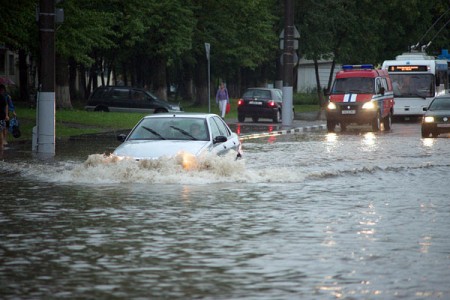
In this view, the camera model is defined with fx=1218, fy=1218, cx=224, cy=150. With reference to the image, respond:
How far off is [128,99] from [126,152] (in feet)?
121

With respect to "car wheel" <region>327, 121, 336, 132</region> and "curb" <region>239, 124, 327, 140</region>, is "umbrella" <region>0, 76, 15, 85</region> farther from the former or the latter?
"car wheel" <region>327, 121, 336, 132</region>

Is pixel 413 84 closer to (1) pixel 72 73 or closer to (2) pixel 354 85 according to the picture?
(2) pixel 354 85

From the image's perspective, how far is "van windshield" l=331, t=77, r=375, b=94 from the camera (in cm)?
4597

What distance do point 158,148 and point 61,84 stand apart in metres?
35.0

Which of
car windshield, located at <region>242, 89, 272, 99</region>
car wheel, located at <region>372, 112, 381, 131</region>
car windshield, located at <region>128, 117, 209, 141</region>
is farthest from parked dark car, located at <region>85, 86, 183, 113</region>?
car windshield, located at <region>128, 117, 209, 141</region>

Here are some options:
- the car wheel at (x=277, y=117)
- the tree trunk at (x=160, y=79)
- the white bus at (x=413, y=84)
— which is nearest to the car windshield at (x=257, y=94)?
the car wheel at (x=277, y=117)

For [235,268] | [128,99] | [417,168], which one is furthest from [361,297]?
[128,99]

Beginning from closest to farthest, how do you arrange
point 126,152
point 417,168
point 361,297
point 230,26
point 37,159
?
point 361,297, point 126,152, point 417,168, point 37,159, point 230,26

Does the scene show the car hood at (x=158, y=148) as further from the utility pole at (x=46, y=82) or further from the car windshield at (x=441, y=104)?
the car windshield at (x=441, y=104)

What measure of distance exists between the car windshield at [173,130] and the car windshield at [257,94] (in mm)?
32395

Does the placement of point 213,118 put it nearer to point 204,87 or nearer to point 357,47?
point 204,87

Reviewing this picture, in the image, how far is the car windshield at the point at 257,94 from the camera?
54.1 m

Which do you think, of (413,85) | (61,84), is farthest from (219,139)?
(413,85)

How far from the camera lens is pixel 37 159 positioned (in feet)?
88.2
